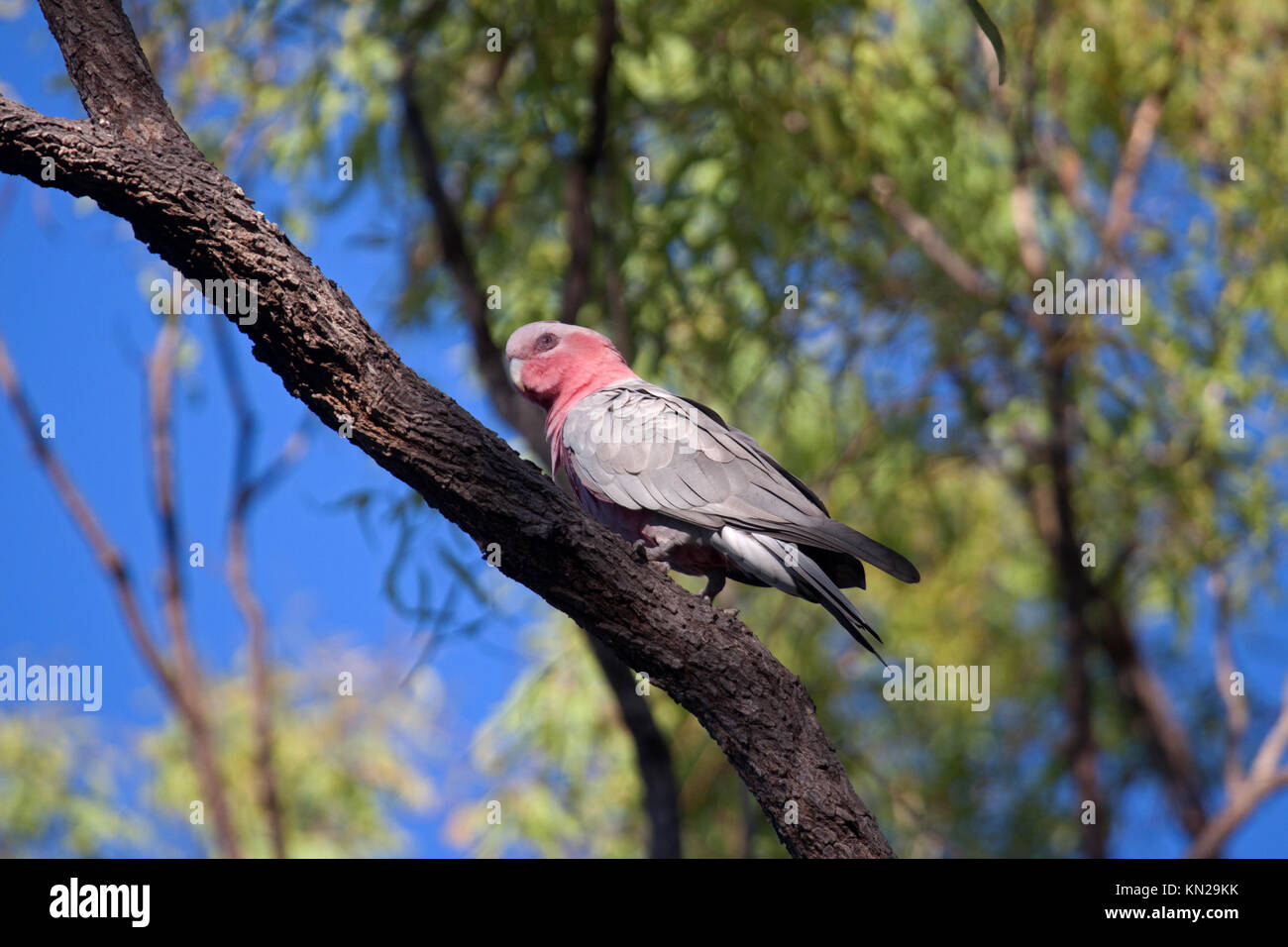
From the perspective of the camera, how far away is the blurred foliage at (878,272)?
5863mm

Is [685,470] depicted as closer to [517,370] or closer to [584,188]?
[517,370]

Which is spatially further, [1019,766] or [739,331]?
[1019,766]

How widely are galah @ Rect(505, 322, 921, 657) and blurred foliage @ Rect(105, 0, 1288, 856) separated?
6.92 feet

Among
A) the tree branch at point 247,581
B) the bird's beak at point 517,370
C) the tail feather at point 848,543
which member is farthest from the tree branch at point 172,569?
the tail feather at point 848,543

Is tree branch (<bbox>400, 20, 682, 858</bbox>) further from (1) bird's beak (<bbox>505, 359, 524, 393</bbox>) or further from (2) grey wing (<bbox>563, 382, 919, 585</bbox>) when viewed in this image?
(2) grey wing (<bbox>563, 382, 919, 585</bbox>)

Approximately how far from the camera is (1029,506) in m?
8.41

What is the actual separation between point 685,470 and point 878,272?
12.3ft

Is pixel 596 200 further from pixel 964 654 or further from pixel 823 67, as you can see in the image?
pixel 964 654

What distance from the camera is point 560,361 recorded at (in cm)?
386

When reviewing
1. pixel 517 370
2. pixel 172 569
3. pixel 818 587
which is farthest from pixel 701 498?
pixel 172 569

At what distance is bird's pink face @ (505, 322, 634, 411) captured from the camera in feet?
12.6

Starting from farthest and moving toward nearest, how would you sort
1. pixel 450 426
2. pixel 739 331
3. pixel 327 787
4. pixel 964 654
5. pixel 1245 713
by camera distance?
1. pixel 327 787
2. pixel 964 654
3. pixel 1245 713
4. pixel 739 331
5. pixel 450 426
